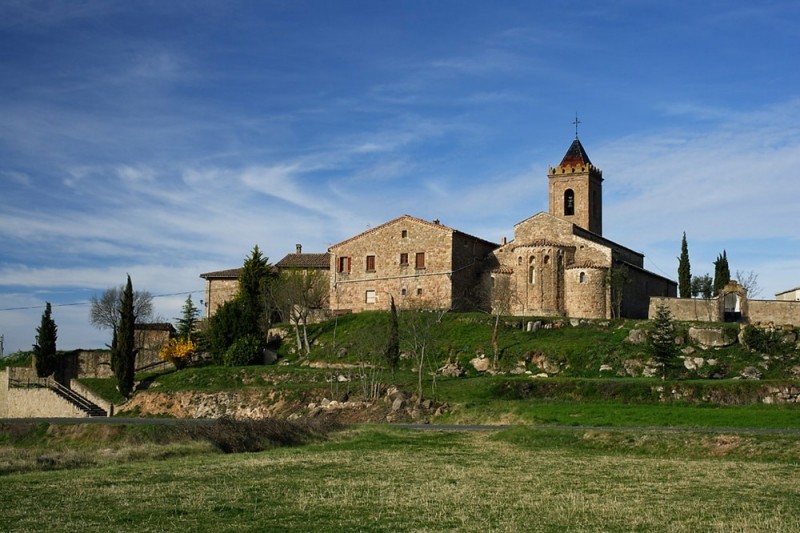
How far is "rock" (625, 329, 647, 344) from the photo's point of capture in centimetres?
5231

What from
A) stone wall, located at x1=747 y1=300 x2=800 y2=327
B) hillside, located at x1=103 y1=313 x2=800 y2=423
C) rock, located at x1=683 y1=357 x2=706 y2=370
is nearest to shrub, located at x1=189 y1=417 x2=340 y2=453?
hillside, located at x1=103 y1=313 x2=800 y2=423

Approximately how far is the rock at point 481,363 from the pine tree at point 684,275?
1019 inches

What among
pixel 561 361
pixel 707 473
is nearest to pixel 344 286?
pixel 561 361

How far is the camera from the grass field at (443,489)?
1559cm

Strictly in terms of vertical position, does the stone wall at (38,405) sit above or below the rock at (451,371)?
below

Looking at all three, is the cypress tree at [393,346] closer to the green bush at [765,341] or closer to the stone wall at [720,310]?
the green bush at [765,341]

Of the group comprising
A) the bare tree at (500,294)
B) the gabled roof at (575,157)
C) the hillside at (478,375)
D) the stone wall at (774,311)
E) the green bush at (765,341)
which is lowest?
the hillside at (478,375)

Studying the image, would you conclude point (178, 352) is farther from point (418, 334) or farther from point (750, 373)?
point (750, 373)

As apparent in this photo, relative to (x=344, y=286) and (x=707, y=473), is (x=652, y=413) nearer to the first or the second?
(x=707, y=473)

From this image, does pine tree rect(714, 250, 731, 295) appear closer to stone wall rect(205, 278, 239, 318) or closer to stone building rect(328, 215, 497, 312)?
stone building rect(328, 215, 497, 312)

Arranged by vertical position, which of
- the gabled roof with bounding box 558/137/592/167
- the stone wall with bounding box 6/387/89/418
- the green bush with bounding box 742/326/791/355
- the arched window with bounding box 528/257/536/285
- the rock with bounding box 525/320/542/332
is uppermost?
the gabled roof with bounding box 558/137/592/167

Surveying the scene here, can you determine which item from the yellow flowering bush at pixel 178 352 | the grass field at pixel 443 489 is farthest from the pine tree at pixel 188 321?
the grass field at pixel 443 489

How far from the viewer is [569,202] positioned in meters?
77.6

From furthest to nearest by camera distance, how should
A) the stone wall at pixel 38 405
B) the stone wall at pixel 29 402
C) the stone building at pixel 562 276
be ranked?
the stone building at pixel 562 276
the stone wall at pixel 29 402
the stone wall at pixel 38 405
